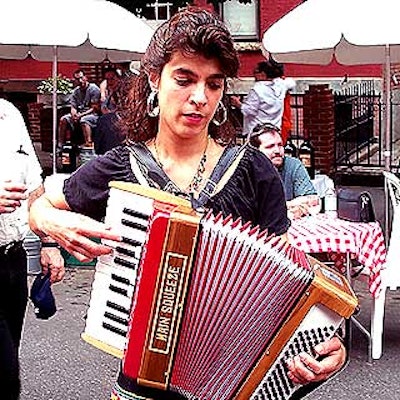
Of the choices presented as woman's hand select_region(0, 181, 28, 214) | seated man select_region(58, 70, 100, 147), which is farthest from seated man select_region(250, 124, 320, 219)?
seated man select_region(58, 70, 100, 147)

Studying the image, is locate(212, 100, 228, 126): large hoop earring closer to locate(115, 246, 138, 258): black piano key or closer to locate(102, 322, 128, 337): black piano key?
locate(115, 246, 138, 258): black piano key

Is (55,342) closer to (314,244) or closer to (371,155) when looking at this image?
(314,244)

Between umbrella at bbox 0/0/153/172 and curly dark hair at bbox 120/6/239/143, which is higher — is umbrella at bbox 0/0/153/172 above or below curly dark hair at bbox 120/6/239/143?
above

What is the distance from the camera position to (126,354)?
2.55 metres

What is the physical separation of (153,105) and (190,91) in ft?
0.67

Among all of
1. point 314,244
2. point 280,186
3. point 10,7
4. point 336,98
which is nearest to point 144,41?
point 10,7

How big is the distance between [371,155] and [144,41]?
6315 millimetres

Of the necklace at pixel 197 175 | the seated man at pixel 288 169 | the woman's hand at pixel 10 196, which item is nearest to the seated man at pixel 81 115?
the seated man at pixel 288 169

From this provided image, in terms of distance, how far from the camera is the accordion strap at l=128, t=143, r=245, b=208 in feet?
8.87

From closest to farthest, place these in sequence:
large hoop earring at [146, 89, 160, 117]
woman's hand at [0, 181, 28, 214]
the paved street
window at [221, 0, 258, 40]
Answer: large hoop earring at [146, 89, 160, 117], woman's hand at [0, 181, 28, 214], the paved street, window at [221, 0, 258, 40]

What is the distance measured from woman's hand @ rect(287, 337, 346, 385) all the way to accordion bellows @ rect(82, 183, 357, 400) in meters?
0.02

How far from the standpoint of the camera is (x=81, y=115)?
1491 centimetres

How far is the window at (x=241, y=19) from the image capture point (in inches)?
770

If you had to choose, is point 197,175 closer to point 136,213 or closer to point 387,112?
point 136,213
